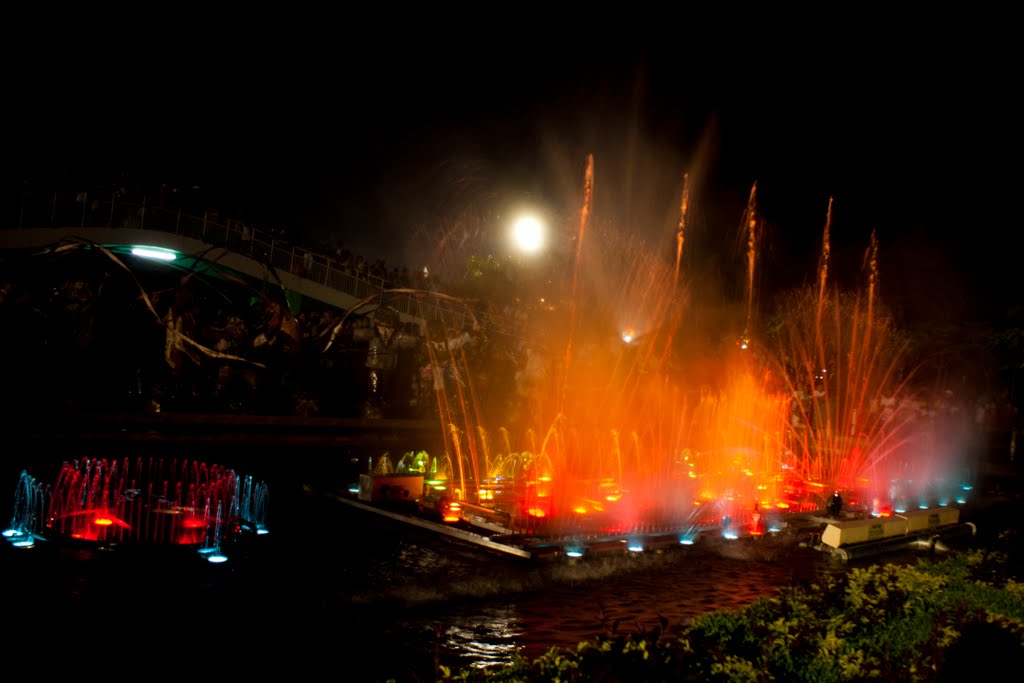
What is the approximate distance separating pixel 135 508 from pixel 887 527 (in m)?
15.2

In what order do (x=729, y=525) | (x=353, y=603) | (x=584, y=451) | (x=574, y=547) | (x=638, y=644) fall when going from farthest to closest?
(x=584, y=451) → (x=729, y=525) → (x=574, y=547) → (x=353, y=603) → (x=638, y=644)

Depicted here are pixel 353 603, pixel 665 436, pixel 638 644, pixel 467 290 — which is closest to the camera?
pixel 638 644

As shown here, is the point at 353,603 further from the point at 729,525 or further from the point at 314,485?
the point at 729,525

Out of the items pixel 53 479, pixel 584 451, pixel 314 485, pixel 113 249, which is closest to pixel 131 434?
pixel 53 479

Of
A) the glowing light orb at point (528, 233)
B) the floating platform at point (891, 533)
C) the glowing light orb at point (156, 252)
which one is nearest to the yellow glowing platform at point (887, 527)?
the floating platform at point (891, 533)

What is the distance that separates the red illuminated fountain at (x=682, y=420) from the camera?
16.6 m

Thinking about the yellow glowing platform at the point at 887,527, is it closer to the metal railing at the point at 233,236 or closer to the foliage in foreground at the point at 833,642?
the foliage in foreground at the point at 833,642

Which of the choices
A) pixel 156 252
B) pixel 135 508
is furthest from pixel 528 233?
pixel 135 508

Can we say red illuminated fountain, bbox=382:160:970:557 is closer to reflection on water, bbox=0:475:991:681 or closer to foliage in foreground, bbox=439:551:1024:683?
reflection on water, bbox=0:475:991:681

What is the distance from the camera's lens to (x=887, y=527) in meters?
16.3

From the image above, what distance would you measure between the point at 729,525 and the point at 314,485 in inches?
345

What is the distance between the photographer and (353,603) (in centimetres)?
968

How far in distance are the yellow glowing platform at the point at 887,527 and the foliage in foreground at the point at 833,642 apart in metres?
4.34

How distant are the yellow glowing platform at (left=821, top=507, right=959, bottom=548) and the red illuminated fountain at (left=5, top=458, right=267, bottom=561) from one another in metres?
11.2
